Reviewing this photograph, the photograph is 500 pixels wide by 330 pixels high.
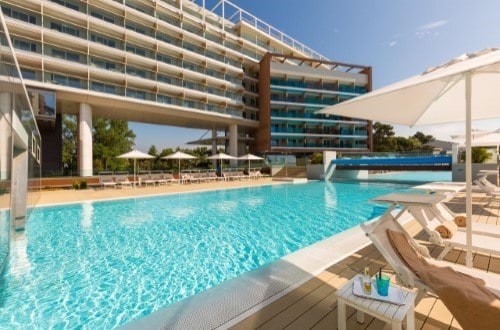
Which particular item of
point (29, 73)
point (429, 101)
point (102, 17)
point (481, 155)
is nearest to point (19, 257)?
point (429, 101)

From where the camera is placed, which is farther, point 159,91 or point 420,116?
point 159,91

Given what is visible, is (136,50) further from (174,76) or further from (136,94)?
(136,94)

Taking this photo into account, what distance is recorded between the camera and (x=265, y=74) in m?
38.8

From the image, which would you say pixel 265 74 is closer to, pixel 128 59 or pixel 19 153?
pixel 128 59

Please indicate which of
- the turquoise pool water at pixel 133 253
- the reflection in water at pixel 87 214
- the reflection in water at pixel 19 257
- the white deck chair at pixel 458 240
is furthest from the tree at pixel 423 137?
the reflection in water at pixel 19 257

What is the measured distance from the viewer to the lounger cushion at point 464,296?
193cm

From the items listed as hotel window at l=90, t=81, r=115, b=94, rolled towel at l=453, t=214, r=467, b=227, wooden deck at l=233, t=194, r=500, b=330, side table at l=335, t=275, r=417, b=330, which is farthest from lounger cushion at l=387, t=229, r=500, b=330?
hotel window at l=90, t=81, r=115, b=94

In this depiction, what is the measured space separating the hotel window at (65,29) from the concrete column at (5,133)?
26173 millimetres

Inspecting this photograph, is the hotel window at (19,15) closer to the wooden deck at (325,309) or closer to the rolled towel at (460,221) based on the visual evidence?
the wooden deck at (325,309)

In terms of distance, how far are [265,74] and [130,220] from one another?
112ft

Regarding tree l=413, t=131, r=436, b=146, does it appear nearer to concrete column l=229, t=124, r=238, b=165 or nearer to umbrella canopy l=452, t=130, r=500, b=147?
concrete column l=229, t=124, r=238, b=165

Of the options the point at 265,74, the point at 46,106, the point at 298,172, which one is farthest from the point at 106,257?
the point at 265,74

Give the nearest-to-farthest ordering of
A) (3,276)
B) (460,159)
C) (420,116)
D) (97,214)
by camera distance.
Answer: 1. (3,276)
2. (420,116)
3. (97,214)
4. (460,159)

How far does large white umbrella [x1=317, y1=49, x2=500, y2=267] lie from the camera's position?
11.1 feet
